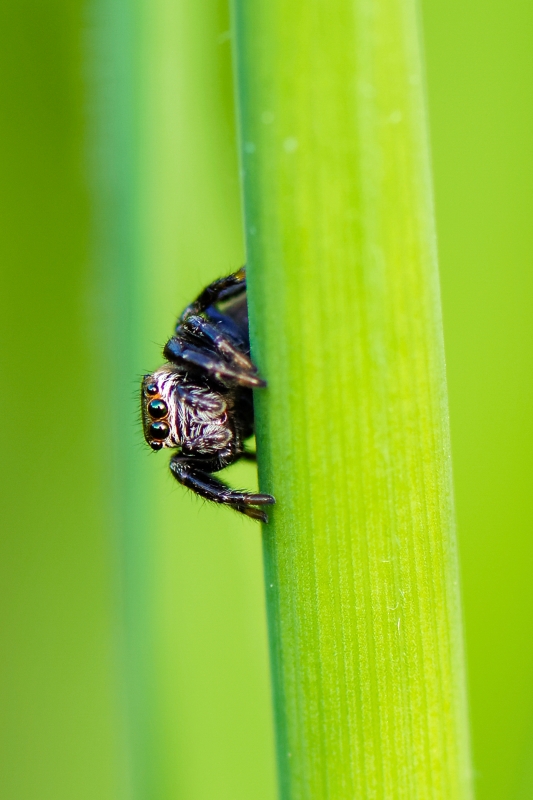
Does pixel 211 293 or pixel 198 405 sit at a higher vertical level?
pixel 211 293

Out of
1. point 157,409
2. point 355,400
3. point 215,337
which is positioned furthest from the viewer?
point 157,409

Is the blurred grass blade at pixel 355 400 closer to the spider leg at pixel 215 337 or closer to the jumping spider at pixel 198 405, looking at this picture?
the spider leg at pixel 215 337

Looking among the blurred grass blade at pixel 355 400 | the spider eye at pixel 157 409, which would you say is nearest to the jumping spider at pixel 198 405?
the spider eye at pixel 157 409

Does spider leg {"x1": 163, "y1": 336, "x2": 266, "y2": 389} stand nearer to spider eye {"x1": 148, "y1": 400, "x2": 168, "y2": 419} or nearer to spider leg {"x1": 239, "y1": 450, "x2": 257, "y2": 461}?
spider eye {"x1": 148, "y1": 400, "x2": 168, "y2": 419}

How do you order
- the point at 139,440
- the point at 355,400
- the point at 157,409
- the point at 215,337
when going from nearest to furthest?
the point at 355,400
the point at 215,337
the point at 157,409
the point at 139,440

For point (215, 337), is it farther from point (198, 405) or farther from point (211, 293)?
point (198, 405)

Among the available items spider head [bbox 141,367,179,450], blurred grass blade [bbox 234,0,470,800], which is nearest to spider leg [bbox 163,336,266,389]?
spider head [bbox 141,367,179,450]

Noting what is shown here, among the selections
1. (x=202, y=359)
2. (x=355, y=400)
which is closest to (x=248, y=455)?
(x=202, y=359)
